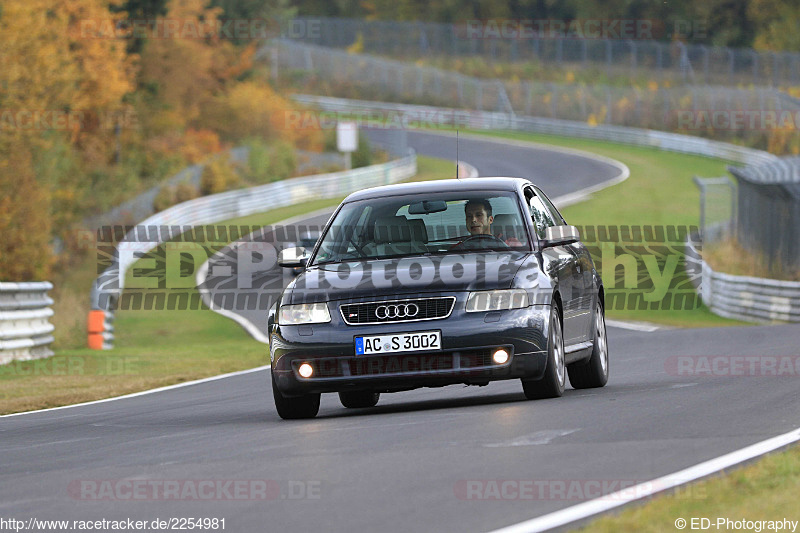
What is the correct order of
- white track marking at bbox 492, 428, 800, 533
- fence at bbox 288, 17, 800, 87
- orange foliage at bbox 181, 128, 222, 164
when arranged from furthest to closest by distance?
fence at bbox 288, 17, 800, 87 → orange foliage at bbox 181, 128, 222, 164 → white track marking at bbox 492, 428, 800, 533

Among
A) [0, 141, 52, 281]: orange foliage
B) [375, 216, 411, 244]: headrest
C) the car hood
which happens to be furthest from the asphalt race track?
[0, 141, 52, 281]: orange foliage

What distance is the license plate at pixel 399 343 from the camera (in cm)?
1019

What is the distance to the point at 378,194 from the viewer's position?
1162cm

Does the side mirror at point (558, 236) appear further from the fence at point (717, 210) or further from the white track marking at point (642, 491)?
the fence at point (717, 210)

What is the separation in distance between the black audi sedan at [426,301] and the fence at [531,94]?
50.3 metres

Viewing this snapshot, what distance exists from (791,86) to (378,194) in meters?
58.9

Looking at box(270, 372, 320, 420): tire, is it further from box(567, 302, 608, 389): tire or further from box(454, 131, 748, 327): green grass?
box(454, 131, 748, 327): green grass

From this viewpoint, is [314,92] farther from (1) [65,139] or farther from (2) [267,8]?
(1) [65,139]

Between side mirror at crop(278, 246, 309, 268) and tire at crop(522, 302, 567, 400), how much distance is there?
2.00 m

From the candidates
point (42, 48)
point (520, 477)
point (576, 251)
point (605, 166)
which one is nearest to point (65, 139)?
point (42, 48)

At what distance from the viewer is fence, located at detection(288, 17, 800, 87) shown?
6838 centimetres
